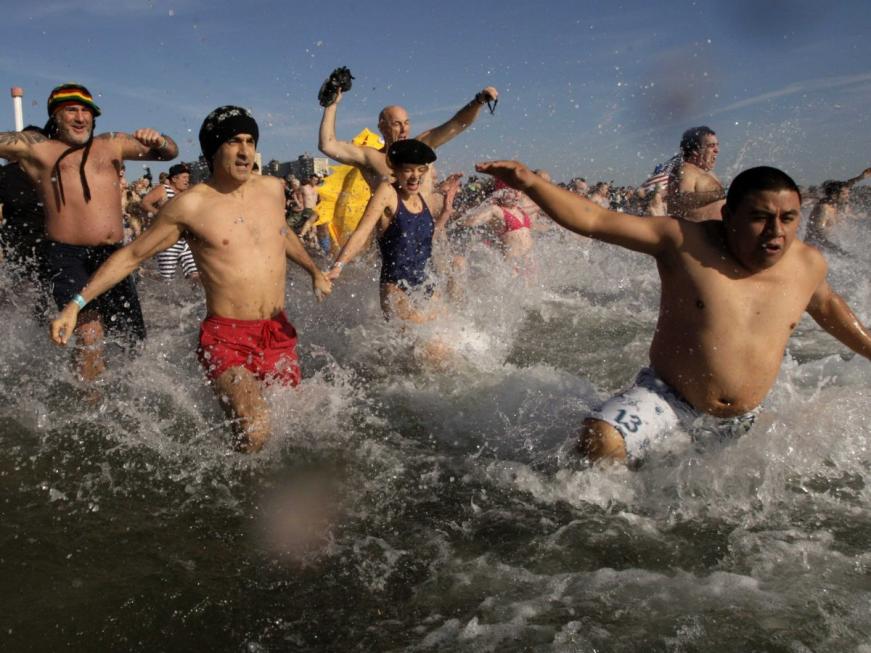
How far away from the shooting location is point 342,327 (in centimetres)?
689

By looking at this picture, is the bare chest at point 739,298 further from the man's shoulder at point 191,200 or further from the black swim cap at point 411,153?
the black swim cap at point 411,153

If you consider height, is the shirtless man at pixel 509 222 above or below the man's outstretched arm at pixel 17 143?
below

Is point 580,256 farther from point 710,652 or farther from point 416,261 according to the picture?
point 710,652

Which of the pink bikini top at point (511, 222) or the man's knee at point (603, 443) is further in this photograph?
the pink bikini top at point (511, 222)

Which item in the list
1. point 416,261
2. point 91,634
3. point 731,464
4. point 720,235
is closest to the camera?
point 91,634

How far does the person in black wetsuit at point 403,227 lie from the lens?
5430 mm

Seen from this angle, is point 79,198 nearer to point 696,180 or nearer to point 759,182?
point 759,182

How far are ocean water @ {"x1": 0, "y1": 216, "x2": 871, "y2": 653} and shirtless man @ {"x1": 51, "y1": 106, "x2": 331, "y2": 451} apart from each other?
23 cm

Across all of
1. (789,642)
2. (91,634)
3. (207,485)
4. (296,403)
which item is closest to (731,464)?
(789,642)

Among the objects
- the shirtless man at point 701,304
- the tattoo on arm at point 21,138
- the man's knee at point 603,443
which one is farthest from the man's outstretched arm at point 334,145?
the man's knee at point 603,443

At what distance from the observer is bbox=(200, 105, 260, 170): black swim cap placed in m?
3.89

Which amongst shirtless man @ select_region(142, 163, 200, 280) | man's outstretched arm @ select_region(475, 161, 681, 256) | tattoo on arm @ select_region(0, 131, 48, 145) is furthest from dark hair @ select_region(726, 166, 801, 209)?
shirtless man @ select_region(142, 163, 200, 280)

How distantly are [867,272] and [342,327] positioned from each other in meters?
7.59

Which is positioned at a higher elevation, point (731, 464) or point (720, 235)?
point (720, 235)
